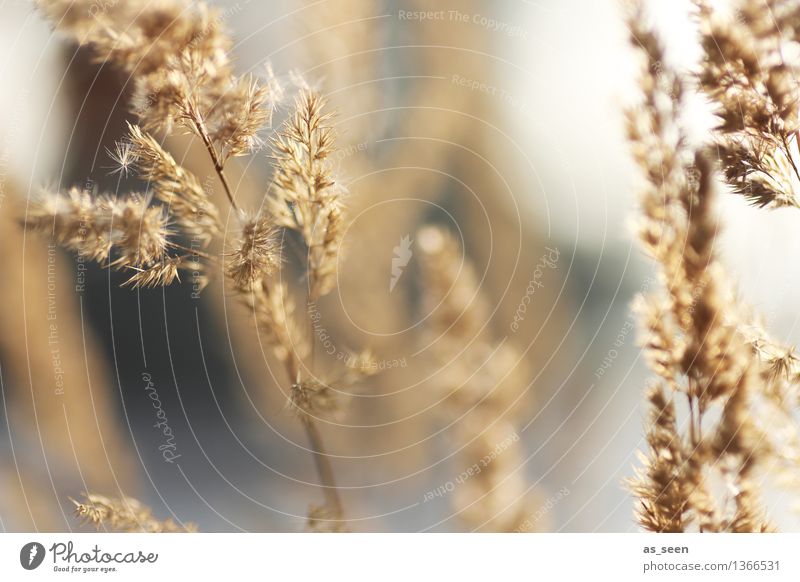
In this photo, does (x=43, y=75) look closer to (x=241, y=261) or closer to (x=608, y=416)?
(x=241, y=261)

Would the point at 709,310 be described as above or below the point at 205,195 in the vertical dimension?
below

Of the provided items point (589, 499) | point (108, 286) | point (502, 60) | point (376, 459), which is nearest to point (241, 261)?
point (108, 286)

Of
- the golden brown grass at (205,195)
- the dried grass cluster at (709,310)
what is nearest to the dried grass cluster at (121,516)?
the golden brown grass at (205,195)
